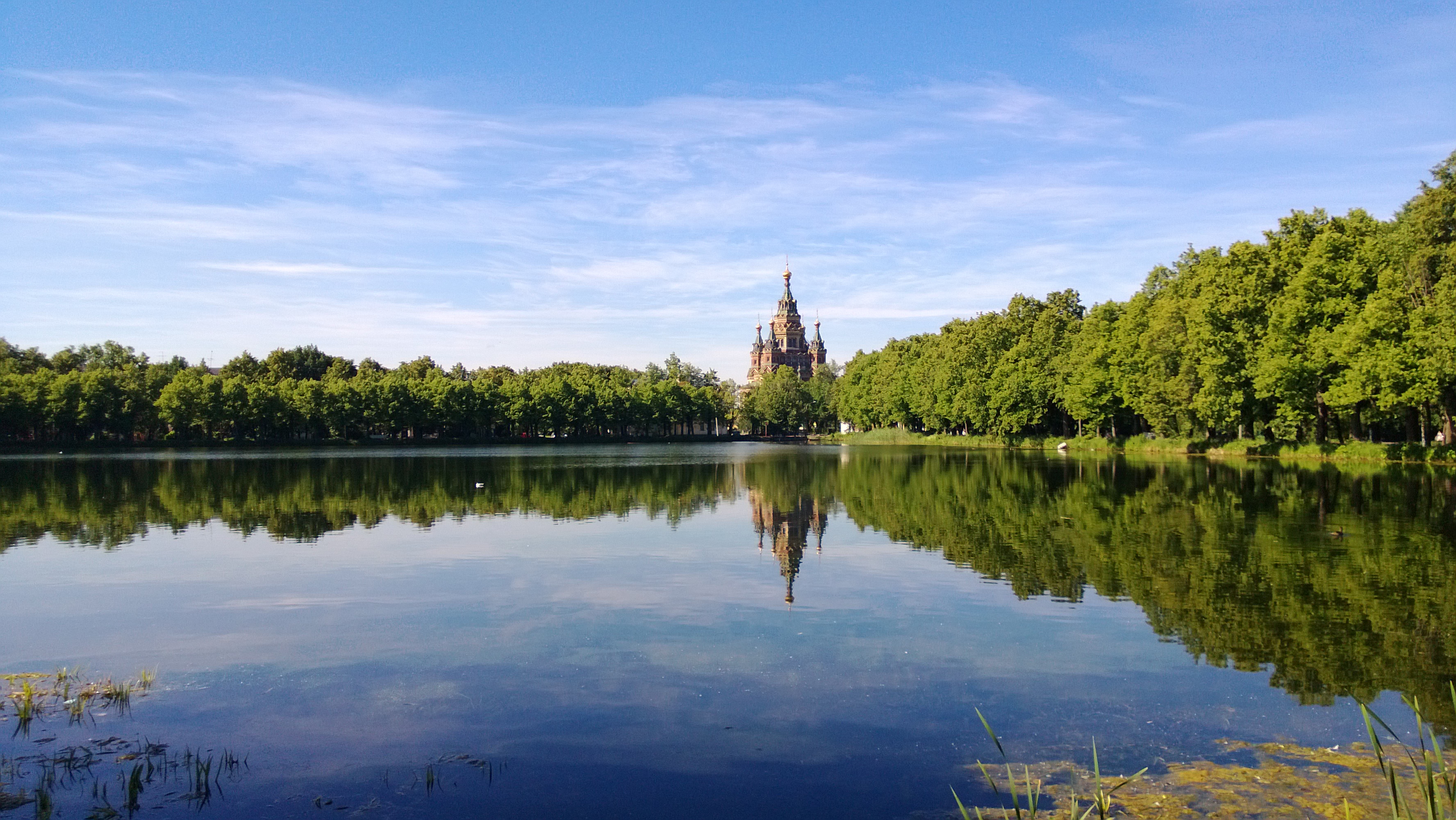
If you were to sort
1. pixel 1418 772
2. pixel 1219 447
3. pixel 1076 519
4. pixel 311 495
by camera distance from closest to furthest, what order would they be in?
1. pixel 1418 772
2. pixel 1076 519
3. pixel 311 495
4. pixel 1219 447

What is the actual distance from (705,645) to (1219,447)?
62570mm

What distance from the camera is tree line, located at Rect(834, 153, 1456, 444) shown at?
50312mm

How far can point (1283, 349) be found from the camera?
187ft

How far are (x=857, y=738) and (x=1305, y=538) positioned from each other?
1870 centimetres

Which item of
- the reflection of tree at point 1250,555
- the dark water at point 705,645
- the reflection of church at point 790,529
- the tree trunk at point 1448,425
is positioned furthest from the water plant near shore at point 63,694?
the tree trunk at point 1448,425

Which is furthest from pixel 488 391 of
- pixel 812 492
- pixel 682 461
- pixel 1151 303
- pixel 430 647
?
pixel 430 647

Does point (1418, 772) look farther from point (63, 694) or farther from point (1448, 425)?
point (1448, 425)

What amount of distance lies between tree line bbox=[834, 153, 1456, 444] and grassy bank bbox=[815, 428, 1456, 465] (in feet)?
4.29

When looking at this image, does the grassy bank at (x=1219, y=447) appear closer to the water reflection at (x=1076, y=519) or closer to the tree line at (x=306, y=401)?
the water reflection at (x=1076, y=519)

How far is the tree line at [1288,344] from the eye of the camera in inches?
1981

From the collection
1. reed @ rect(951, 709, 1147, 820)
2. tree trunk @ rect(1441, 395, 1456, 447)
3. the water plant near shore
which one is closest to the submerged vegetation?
reed @ rect(951, 709, 1147, 820)

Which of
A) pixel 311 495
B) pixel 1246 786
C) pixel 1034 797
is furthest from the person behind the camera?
pixel 311 495

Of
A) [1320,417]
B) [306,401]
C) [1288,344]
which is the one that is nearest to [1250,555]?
[1288,344]

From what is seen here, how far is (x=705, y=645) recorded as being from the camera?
45.9 feet
